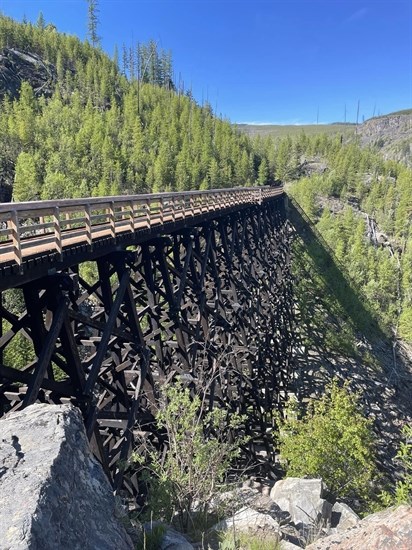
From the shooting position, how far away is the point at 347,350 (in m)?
29.6

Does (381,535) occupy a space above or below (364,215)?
above

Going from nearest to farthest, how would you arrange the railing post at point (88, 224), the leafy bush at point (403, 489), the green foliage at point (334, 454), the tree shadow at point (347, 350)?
the railing post at point (88, 224), the leafy bush at point (403, 489), the green foliage at point (334, 454), the tree shadow at point (347, 350)

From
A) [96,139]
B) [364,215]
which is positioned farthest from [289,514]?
[364,215]

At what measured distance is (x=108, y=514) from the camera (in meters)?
3.56

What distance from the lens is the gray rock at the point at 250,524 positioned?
4.84m

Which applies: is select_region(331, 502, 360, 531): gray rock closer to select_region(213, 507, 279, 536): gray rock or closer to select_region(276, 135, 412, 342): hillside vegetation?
select_region(213, 507, 279, 536): gray rock

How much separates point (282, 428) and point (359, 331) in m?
24.1

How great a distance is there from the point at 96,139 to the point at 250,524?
57.3 meters

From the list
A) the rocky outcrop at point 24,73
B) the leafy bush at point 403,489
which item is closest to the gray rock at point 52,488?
the leafy bush at point 403,489

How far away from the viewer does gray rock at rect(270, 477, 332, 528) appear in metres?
7.46

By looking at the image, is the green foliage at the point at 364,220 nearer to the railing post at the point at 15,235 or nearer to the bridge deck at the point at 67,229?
the bridge deck at the point at 67,229

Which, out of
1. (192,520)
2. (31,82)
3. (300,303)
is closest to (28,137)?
(31,82)

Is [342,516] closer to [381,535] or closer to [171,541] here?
[381,535]

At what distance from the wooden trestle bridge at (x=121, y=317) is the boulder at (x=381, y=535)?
3.54 metres
